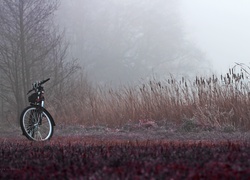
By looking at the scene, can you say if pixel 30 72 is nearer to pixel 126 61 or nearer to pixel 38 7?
pixel 38 7

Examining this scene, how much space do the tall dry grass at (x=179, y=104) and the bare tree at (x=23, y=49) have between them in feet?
8.51

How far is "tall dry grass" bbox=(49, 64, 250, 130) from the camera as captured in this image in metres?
11.7

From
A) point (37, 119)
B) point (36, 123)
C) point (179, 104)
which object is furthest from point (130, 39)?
point (36, 123)

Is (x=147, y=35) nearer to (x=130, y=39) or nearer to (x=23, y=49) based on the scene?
(x=130, y=39)

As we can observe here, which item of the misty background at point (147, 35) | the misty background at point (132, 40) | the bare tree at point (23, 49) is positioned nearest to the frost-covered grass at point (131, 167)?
the bare tree at point (23, 49)

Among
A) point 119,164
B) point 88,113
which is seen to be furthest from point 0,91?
point 119,164

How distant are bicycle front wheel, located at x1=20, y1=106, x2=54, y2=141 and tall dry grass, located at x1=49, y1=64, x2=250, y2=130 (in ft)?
12.8

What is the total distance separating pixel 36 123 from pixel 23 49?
903 centimetres

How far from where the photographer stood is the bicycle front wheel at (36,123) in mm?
9336

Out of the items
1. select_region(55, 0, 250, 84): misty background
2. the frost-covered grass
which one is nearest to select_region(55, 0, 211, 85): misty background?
select_region(55, 0, 250, 84): misty background

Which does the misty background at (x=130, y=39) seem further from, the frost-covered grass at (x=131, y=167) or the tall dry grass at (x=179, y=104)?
the frost-covered grass at (x=131, y=167)

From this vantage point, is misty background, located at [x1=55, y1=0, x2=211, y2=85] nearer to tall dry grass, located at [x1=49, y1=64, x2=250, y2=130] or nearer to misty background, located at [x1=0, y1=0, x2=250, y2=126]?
misty background, located at [x1=0, y1=0, x2=250, y2=126]

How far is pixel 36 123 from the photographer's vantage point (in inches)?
374

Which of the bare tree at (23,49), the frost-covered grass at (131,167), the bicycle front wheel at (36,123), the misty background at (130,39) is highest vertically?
the misty background at (130,39)
